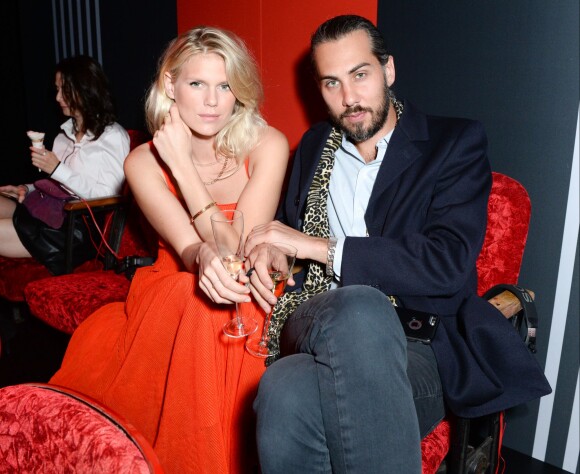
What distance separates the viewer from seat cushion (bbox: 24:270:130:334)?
8.68 feet

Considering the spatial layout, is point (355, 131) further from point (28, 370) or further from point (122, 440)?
point (28, 370)

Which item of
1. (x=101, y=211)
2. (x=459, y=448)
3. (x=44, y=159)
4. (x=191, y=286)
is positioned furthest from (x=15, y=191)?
(x=459, y=448)

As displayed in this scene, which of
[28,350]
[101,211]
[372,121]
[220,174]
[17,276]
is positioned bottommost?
[28,350]

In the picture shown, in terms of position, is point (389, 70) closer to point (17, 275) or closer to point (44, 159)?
point (44, 159)

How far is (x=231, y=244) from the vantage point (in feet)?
5.71

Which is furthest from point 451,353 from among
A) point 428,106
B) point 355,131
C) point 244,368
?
point 428,106

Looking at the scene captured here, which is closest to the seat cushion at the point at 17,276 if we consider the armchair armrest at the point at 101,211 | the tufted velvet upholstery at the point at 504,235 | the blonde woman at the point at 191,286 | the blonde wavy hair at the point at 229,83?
the armchair armrest at the point at 101,211

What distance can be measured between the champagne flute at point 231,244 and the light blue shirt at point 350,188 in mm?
425

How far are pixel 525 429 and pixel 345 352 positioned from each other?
4.75 feet

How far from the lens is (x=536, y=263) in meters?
2.27

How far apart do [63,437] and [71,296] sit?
196 centimetres

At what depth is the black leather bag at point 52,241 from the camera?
3.20 meters

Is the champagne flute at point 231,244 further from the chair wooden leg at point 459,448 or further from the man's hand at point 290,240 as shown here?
the chair wooden leg at point 459,448

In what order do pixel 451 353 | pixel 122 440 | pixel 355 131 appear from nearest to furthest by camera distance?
1. pixel 122 440
2. pixel 451 353
3. pixel 355 131
